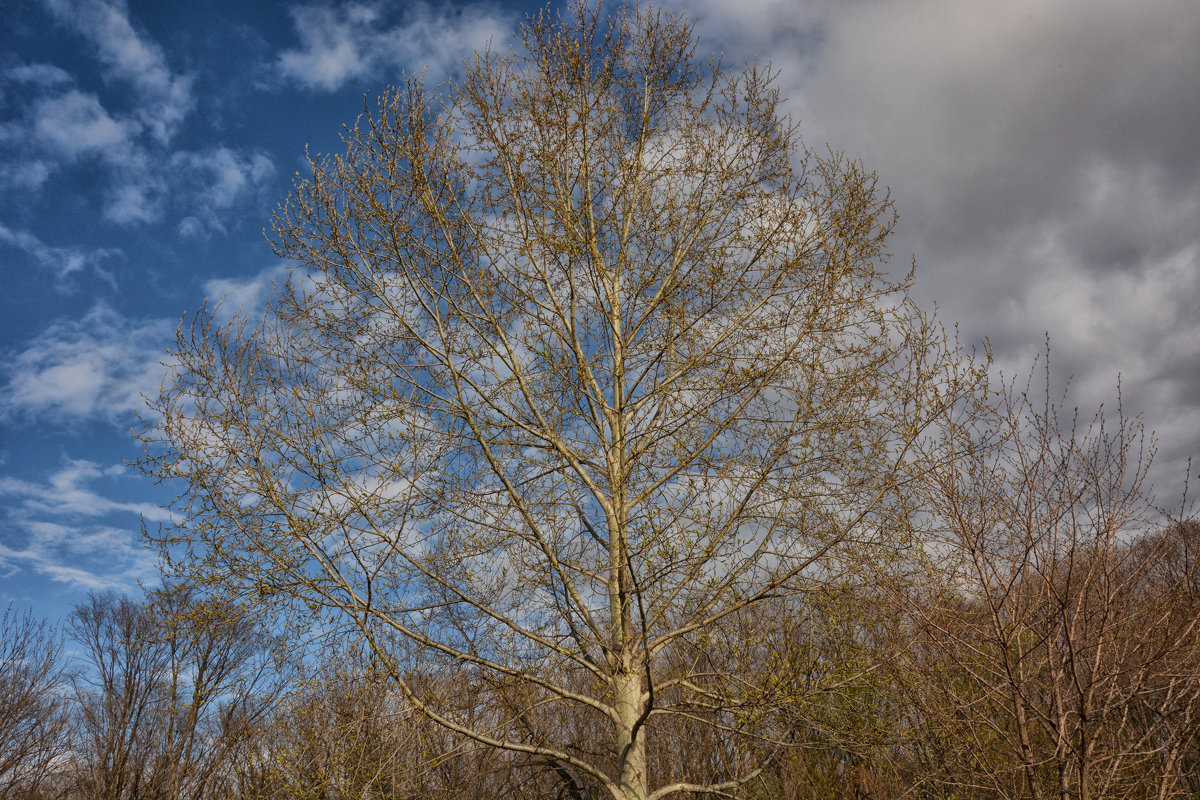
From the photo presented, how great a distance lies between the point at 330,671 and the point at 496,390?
95.4 inches

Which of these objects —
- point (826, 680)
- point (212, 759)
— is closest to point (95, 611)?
point (212, 759)

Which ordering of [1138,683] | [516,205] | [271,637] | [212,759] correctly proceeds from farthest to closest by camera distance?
[212,759], [516,205], [271,637], [1138,683]

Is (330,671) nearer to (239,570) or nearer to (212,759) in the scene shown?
(239,570)

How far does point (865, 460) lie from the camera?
5195 mm

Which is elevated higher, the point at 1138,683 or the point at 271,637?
the point at 271,637

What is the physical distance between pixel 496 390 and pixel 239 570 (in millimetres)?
2318

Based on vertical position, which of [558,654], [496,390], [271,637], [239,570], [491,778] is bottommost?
[491,778]

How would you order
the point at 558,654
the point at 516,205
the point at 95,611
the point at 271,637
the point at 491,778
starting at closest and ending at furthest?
the point at 271,637
the point at 558,654
the point at 516,205
the point at 491,778
the point at 95,611

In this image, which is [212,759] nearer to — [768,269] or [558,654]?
[558,654]

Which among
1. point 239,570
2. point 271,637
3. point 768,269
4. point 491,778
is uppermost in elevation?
point 768,269

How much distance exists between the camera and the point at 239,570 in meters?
4.79

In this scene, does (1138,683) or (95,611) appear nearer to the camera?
(1138,683)

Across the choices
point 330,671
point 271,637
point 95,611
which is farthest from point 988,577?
point 95,611

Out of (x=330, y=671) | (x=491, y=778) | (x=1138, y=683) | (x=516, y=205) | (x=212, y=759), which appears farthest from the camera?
(x=212, y=759)
